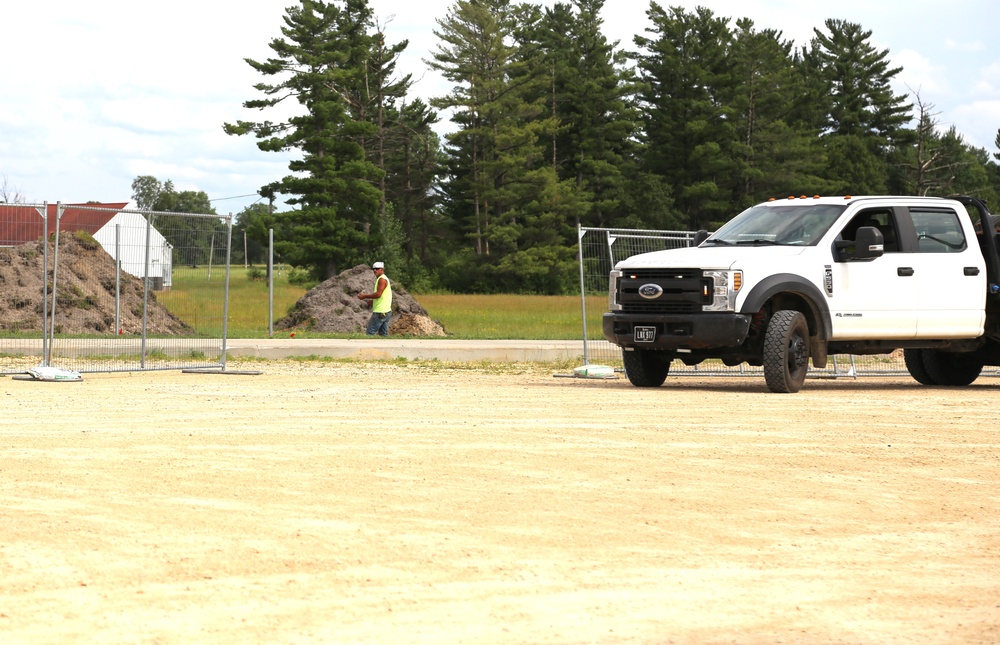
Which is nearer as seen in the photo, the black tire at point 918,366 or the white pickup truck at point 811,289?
the white pickup truck at point 811,289

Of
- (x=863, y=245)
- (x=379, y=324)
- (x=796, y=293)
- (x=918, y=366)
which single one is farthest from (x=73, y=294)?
(x=863, y=245)

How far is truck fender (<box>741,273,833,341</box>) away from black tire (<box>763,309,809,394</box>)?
246 millimetres

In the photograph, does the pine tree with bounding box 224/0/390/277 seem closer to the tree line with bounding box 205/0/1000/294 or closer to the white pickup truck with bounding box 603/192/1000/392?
the tree line with bounding box 205/0/1000/294

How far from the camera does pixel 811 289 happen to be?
15539 mm

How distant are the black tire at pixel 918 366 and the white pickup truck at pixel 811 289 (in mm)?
1108

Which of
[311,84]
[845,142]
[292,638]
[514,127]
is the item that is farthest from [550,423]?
[845,142]

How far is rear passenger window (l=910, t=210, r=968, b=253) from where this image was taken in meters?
16.7

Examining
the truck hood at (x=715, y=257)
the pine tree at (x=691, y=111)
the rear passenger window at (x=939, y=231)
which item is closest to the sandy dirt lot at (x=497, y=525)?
the truck hood at (x=715, y=257)

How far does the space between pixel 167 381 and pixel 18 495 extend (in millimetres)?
9941

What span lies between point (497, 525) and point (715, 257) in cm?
883

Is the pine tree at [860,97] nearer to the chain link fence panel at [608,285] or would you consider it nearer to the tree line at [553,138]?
the tree line at [553,138]

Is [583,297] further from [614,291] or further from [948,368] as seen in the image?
[948,368]

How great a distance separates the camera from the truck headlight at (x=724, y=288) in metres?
15.2

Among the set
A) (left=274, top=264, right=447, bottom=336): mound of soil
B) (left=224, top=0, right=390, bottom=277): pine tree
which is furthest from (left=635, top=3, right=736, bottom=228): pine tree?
(left=274, top=264, right=447, bottom=336): mound of soil
